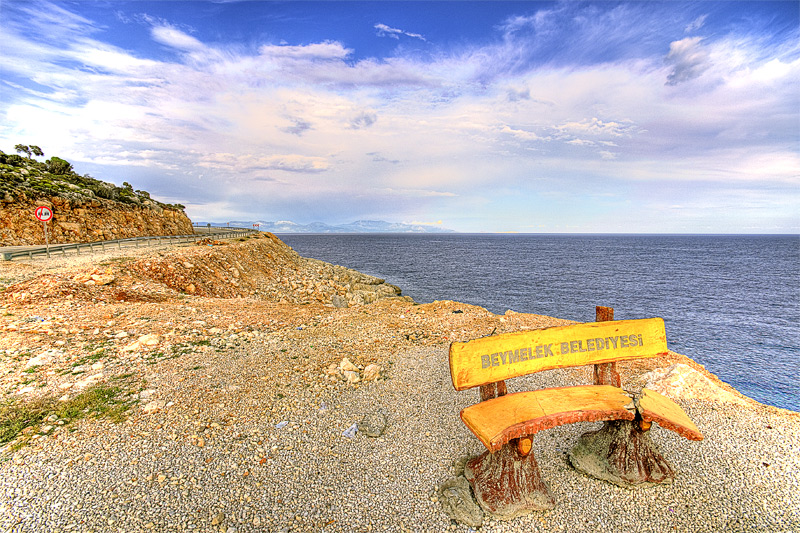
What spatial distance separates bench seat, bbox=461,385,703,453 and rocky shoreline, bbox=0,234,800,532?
894 mm

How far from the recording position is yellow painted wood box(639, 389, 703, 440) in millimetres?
3857

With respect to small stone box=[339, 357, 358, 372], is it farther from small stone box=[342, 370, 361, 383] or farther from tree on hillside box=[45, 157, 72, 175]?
tree on hillside box=[45, 157, 72, 175]

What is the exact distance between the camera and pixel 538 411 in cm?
389

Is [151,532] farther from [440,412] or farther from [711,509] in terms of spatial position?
[711,509]

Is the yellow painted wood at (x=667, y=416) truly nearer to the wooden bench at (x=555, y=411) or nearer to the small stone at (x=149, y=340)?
the wooden bench at (x=555, y=411)

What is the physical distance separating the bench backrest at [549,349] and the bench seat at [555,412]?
12.5 inches

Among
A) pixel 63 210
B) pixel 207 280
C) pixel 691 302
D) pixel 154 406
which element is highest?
pixel 63 210

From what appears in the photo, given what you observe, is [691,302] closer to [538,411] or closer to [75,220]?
[538,411]

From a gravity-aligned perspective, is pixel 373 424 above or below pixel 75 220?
below

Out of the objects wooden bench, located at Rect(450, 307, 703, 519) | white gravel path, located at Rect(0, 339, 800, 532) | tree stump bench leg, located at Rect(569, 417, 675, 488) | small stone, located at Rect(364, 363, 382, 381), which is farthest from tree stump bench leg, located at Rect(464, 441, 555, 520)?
small stone, located at Rect(364, 363, 382, 381)

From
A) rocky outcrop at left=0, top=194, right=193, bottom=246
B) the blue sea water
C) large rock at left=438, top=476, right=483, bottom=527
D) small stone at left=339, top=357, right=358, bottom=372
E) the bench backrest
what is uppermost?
rocky outcrop at left=0, top=194, right=193, bottom=246

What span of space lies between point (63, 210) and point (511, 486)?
35048 millimetres

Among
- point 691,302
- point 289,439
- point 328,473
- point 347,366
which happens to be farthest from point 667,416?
point 691,302

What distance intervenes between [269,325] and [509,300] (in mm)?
22820
